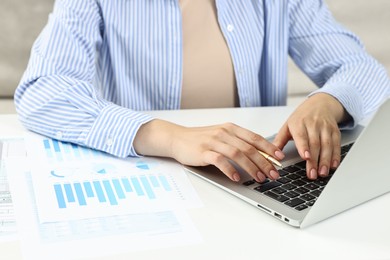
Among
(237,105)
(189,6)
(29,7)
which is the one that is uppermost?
(189,6)

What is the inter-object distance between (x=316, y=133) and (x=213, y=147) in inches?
6.7

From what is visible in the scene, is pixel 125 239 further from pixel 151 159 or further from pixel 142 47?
pixel 142 47

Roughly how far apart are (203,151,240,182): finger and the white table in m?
0.03

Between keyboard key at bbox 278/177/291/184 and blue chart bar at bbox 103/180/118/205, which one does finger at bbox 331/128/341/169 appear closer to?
keyboard key at bbox 278/177/291/184

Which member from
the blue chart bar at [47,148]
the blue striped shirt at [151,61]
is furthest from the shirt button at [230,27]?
the blue chart bar at [47,148]

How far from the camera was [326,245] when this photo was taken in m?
0.69

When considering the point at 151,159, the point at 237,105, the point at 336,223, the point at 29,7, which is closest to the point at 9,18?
the point at 29,7

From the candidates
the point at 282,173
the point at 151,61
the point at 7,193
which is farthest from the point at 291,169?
the point at 151,61

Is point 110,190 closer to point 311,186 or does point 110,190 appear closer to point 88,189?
point 88,189

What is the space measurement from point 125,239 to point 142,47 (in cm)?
63

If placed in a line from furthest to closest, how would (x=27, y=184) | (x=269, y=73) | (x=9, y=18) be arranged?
1. (x=9, y=18)
2. (x=269, y=73)
3. (x=27, y=184)

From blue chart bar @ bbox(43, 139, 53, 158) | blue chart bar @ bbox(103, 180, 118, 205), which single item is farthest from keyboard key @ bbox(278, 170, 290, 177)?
blue chart bar @ bbox(43, 139, 53, 158)

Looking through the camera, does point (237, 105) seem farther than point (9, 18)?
No

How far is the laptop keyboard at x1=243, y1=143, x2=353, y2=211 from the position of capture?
2.52ft
